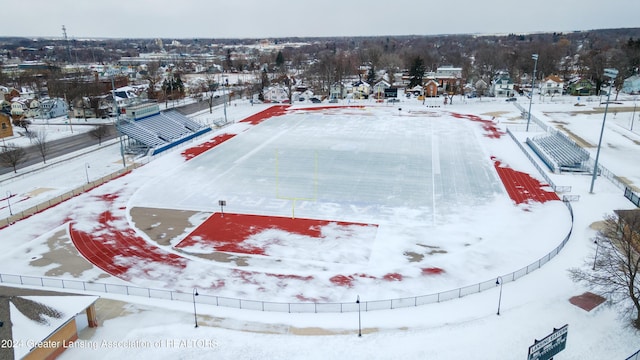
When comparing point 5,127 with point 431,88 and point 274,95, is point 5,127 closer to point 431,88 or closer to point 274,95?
point 274,95

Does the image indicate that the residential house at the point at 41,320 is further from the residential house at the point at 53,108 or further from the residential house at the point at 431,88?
the residential house at the point at 431,88

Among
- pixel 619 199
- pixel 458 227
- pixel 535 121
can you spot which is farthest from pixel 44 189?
pixel 535 121

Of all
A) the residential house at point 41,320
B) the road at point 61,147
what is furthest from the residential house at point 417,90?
the residential house at point 41,320

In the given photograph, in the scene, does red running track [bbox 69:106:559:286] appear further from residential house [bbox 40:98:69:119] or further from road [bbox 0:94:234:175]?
residential house [bbox 40:98:69:119]

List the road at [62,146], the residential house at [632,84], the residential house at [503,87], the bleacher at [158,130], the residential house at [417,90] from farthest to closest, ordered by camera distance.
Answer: the residential house at [417,90] < the residential house at [503,87] < the residential house at [632,84] < the bleacher at [158,130] < the road at [62,146]

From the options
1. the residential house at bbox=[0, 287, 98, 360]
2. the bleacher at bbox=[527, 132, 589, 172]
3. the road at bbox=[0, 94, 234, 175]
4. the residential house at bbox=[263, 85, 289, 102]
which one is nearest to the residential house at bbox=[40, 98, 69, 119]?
the road at bbox=[0, 94, 234, 175]

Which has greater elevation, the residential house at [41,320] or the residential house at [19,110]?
the residential house at [19,110]

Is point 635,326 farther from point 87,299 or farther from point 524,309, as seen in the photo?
point 87,299
